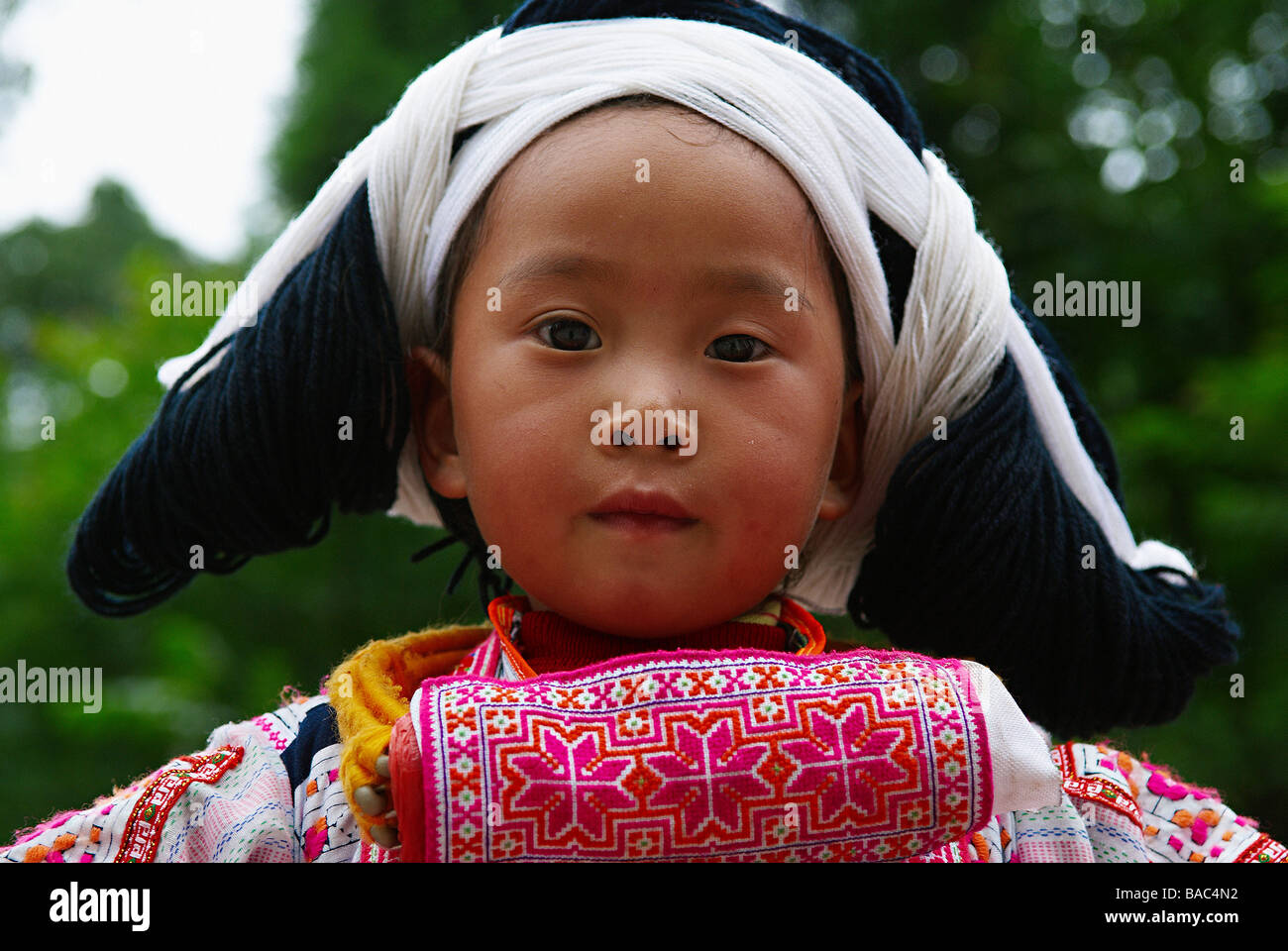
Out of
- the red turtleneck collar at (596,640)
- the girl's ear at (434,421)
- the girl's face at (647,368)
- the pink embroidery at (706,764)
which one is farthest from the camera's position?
the girl's ear at (434,421)

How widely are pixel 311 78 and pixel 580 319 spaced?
6.62 meters

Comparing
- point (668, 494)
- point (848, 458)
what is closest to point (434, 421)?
point (668, 494)

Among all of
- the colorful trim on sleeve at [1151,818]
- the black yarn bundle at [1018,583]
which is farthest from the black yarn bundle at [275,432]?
the colorful trim on sleeve at [1151,818]

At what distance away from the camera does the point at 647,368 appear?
5.32 ft

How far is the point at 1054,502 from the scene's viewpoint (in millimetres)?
1888

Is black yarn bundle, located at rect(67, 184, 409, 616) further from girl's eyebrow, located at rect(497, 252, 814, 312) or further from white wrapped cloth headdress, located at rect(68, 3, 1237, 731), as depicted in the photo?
girl's eyebrow, located at rect(497, 252, 814, 312)

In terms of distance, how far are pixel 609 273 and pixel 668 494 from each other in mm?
275

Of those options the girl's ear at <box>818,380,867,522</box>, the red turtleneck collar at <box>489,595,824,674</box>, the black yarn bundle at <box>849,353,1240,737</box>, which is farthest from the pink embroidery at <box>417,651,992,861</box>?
the girl's ear at <box>818,380,867,522</box>

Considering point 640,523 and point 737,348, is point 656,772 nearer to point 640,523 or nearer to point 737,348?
point 640,523

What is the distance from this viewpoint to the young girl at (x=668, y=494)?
1.46 metres

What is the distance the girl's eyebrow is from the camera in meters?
1.64

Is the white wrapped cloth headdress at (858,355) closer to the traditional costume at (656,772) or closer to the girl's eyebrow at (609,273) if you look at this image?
the girl's eyebrow at (609,273)

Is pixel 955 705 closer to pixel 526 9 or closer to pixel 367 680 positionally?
pixel 367 680

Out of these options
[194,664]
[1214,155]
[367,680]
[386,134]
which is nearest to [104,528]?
[367,680]
